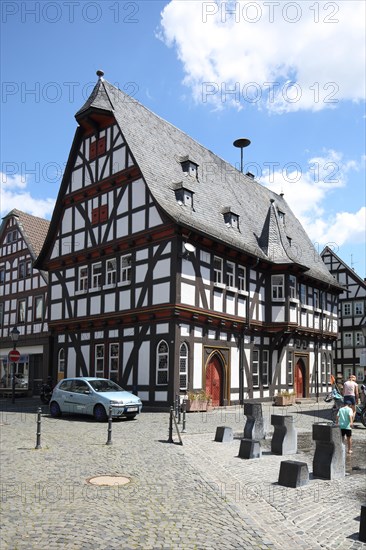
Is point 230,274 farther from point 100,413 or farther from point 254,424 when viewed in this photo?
point 254,424

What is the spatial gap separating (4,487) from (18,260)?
32.2 metres

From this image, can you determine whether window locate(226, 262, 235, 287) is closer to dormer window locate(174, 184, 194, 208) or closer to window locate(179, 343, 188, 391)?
dormer window locate(174, 184, 194, 208)

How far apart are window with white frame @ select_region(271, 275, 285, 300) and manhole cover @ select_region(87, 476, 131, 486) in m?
22.0

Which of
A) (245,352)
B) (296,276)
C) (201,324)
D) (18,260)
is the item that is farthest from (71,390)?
(18,260)

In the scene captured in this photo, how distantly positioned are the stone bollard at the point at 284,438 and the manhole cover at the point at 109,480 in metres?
4.43

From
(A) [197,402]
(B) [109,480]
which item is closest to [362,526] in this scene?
(B) [109,480]

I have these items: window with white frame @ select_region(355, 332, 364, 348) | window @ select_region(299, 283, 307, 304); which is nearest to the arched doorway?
window @ select_region(299, 283, 307, 304)

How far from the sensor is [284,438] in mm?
12953

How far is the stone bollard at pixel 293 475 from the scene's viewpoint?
31.1 feet

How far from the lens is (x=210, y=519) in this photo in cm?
737

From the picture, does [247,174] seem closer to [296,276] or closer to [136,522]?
[296,276]

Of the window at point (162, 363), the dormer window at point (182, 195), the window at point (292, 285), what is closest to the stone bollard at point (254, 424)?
the window at point (162, 363)

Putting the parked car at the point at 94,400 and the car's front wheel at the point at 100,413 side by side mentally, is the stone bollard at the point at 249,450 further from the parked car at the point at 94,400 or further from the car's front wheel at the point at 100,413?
the car's front wheel at the point at 100,413

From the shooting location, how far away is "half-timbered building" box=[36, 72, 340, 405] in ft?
79.6
